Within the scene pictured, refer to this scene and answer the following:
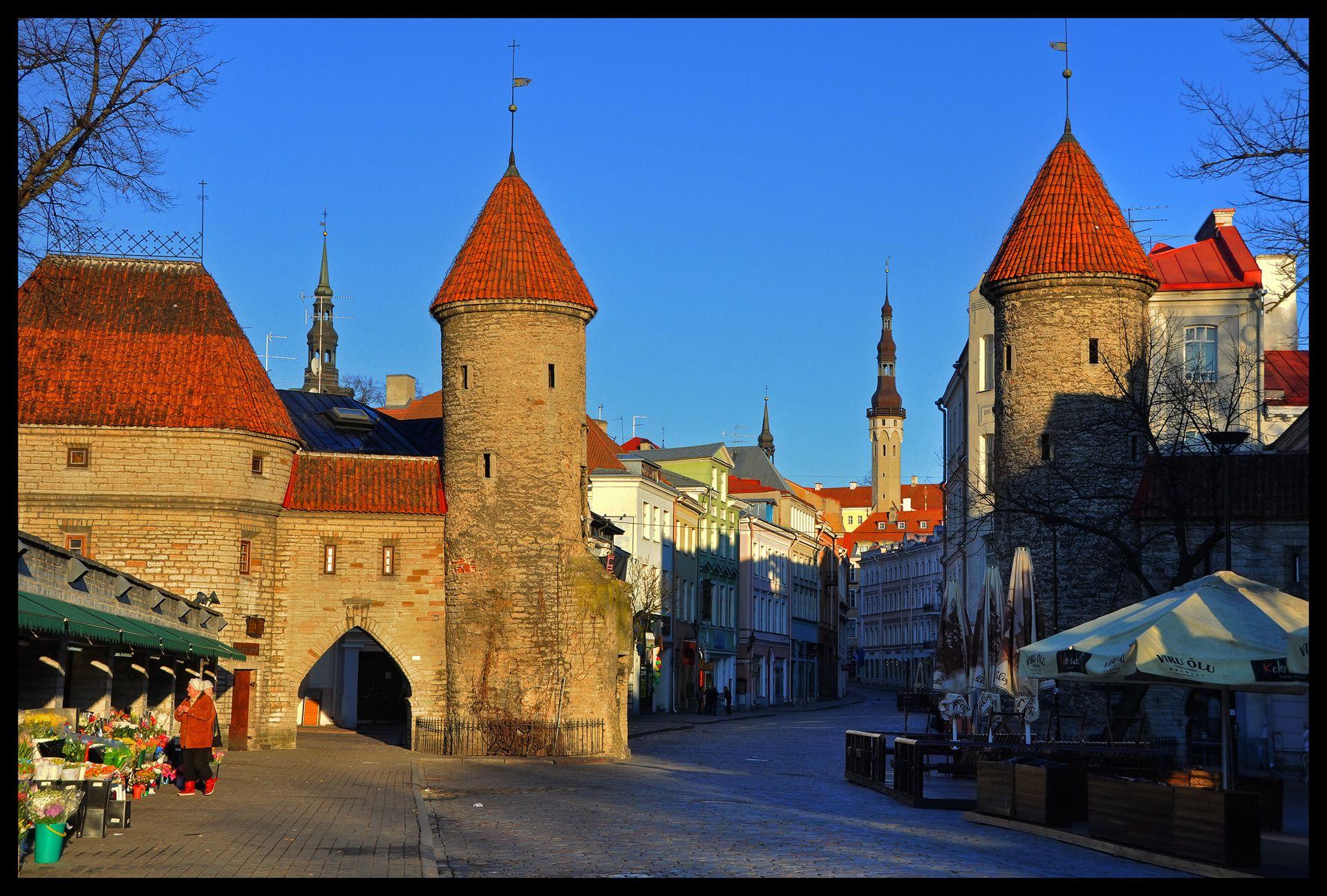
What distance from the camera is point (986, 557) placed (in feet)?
178

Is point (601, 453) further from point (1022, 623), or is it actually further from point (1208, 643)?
point (1208, 643)

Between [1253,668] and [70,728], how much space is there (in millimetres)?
13429

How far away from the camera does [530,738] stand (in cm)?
3762

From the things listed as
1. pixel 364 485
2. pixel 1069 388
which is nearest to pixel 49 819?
pixel 364 485

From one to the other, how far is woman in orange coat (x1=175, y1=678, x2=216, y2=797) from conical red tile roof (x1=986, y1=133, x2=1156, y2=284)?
22320 mm

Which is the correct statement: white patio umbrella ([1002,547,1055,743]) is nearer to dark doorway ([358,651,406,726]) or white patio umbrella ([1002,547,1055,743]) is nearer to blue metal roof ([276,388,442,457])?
blue metal roof ([276,388,442,457])

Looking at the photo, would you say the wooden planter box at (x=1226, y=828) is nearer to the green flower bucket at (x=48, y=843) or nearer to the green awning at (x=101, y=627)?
the green flower bucket at (x=48, y=843)

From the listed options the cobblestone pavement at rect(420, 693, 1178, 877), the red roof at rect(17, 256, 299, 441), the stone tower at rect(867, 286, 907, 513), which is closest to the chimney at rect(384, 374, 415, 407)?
the red roof at rect(17, 256, 299, 441)

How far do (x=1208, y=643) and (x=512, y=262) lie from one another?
25.8 meters

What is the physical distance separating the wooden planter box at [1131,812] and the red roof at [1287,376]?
1159 inches

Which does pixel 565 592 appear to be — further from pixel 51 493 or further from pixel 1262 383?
pixel 1262 383

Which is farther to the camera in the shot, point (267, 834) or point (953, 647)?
point (953, 647)
